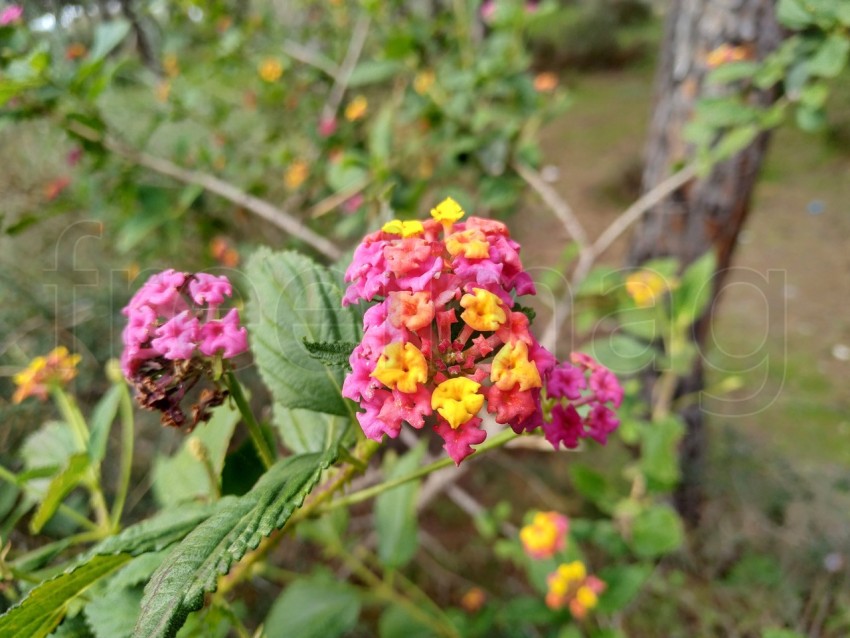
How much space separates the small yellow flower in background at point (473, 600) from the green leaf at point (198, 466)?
1053 millimetres

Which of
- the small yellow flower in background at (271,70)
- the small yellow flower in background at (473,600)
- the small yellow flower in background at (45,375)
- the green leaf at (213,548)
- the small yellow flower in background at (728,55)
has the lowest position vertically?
the small yellow flower in background at (473,600)

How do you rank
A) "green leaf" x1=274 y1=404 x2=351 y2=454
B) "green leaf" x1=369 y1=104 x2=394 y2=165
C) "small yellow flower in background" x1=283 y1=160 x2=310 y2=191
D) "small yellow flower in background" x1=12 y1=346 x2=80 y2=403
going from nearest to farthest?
"green leaf" x1=274 y1=404 x2=351 y2=454
"small yellow flower in background" x1=12 y1=346 x2=80 y2=403
"green leaf" x1=369 y1=104 x2=394 y2=165
"small yellow flower in background" x1=283 y1=160 x2=310 y2=191

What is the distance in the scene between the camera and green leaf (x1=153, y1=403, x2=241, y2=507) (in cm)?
64

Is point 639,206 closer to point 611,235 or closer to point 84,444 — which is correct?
point 611,235

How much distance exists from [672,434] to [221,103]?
1745 mm

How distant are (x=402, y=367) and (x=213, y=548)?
0.17 m

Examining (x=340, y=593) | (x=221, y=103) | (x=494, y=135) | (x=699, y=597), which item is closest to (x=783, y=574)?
(x=699, y=597)

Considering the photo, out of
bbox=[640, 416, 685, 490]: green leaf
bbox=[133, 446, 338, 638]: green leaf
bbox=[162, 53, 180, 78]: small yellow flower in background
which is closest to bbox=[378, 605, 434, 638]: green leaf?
bbox=[640, 416, 685, 490]: green leaf

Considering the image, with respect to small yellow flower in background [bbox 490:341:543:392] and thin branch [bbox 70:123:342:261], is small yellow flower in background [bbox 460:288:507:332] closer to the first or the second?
small yellow flower in background [bbox 490:341:543:392]

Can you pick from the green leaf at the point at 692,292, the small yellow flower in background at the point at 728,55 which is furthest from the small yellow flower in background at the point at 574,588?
the small yellow flower in background at the point at 728,55

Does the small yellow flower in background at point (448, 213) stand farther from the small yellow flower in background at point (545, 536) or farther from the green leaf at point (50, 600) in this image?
the small yellow flower in background at point (545, 536)

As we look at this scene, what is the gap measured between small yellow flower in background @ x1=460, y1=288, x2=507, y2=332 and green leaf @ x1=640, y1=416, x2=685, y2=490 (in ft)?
3.24

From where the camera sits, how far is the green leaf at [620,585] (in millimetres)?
1172

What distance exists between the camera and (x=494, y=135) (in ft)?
4.39
